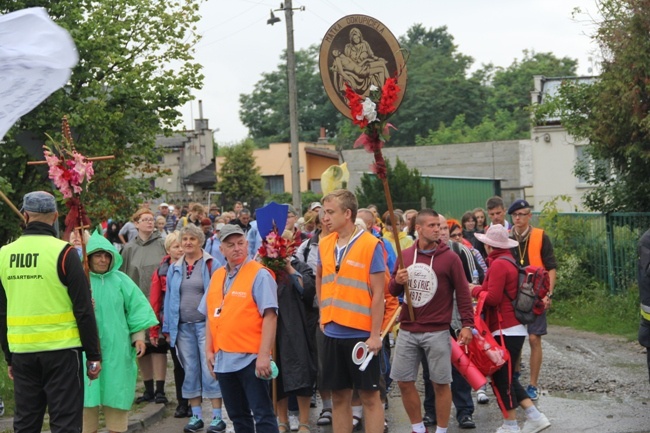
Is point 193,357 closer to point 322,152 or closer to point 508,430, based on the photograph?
point 508,430

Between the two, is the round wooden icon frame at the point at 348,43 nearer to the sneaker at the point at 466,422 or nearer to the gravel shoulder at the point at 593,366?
the gravel shoulder at the point at 593,366

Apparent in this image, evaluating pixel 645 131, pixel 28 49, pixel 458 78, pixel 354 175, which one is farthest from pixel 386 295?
pixel 458 78


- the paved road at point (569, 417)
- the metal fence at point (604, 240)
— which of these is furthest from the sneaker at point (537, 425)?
the metal fence at point (604, 240)

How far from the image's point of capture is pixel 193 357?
10.2 meters

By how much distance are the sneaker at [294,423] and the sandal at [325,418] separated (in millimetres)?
217

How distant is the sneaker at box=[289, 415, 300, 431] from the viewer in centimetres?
1008

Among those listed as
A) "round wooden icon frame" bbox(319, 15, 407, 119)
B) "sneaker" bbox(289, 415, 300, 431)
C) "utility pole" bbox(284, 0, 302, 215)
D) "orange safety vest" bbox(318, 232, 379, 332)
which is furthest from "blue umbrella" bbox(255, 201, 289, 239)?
"utility pole" bbox(284, 0, 302, 215)

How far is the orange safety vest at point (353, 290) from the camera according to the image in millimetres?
7871

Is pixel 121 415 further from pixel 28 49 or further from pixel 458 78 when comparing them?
pixel 458 78

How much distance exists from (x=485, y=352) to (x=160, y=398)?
4.08 metres

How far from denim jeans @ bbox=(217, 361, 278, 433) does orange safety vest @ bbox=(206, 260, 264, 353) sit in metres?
0.18

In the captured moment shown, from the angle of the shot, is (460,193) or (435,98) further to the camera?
(435,98)

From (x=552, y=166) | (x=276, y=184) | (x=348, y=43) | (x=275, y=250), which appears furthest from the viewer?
(x=276, y=184)

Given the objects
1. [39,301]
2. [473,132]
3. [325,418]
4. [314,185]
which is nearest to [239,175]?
[314,185]
